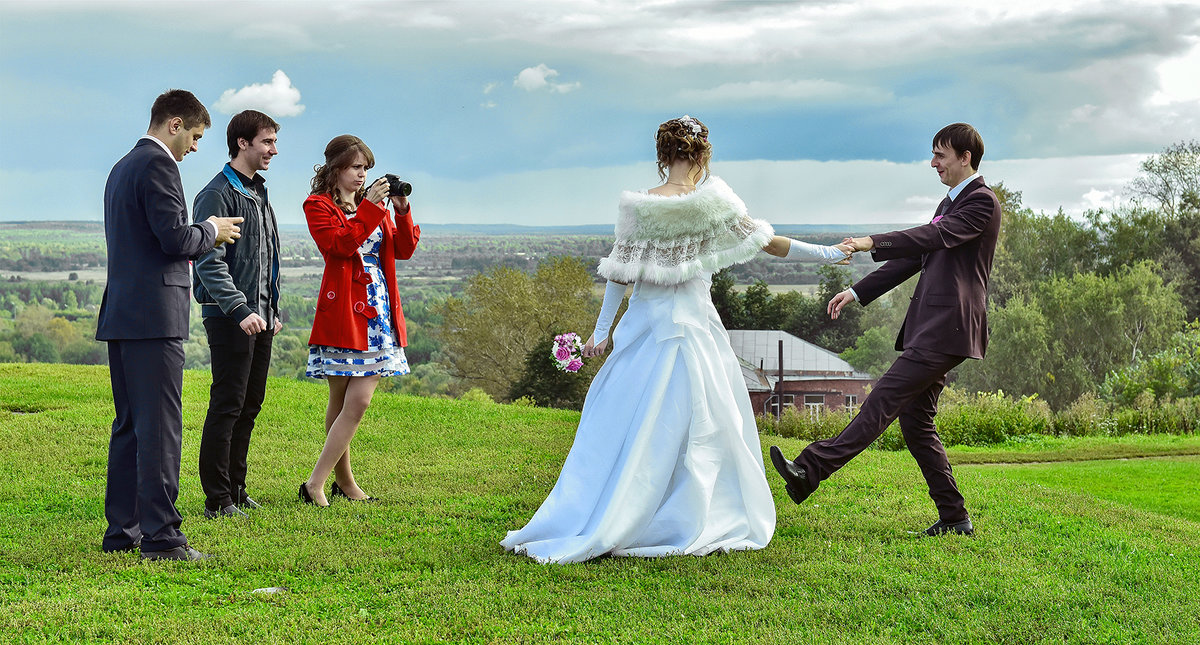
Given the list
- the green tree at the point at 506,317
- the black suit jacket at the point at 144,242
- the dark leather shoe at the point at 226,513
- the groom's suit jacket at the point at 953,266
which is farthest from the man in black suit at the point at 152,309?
the green tree at the point at 506,317

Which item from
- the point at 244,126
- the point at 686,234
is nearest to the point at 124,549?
the point at 244,126

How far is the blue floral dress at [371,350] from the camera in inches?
227

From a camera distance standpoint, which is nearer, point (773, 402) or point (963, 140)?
point (963, 140)

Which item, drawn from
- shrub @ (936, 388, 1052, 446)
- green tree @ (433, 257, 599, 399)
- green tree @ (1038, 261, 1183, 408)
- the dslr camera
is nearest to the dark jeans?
the dslr camera

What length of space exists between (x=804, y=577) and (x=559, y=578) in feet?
3.69

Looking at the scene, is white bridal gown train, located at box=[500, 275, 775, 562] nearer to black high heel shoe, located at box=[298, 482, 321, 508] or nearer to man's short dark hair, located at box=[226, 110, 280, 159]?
black high heel shoe, located at box=[298, 482, 321, 508]

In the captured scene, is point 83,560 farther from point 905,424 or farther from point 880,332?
point 880,332

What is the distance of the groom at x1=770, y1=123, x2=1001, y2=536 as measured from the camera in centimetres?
506

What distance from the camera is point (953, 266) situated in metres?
5.20

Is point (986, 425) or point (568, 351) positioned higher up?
point (568, 351)

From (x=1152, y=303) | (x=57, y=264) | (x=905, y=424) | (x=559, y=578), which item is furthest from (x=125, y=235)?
(x=1152, y=303)

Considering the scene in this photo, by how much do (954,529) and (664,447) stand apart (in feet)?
6.00

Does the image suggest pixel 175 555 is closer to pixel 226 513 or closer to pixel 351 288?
pixel 226 513

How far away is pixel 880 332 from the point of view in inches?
1113
